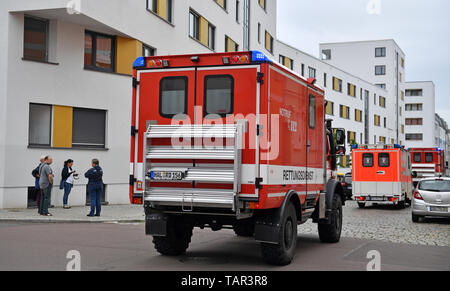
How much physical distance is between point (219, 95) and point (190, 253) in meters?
3.15

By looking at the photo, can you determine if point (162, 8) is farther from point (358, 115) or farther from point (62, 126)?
point (358, 115)

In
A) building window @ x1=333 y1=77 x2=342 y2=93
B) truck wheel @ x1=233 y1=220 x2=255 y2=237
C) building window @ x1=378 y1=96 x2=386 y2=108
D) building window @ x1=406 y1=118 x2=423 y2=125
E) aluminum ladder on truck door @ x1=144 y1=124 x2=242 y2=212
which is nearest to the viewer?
aluminum ladder on truck door @ x1=144 y1=124 x2=242 y2=212

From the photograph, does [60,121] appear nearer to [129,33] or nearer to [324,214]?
[129,33]

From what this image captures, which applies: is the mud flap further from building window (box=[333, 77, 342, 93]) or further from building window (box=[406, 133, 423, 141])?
building window (box=[406, 133, 423, 141])

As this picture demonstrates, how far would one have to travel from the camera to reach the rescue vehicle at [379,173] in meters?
22.8

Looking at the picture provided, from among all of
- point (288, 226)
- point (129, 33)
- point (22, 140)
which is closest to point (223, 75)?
point (288, 226)

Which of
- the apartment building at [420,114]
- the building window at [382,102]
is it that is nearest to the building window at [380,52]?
the building window at [382,102]

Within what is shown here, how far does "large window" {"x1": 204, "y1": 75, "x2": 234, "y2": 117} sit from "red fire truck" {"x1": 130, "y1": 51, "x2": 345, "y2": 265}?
0.6 inches

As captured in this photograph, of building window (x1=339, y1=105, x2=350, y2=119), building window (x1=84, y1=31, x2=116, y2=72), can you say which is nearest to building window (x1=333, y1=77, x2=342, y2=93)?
building window (x1=339, y1=105, x2=350, y2=119)

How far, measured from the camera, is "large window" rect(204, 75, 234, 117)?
325 inches

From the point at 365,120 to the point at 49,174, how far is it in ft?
185

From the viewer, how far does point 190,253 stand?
9.87m

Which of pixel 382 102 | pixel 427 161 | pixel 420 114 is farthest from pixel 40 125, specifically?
pixel 420 114

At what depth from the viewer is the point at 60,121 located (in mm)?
19703
